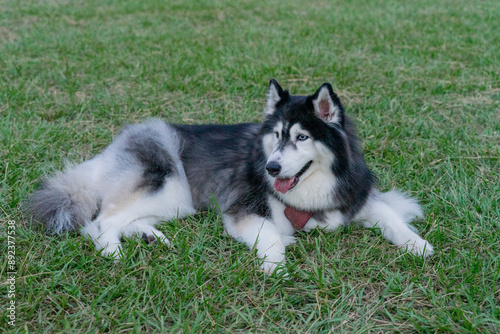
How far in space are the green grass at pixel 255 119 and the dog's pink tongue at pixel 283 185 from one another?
41 cm

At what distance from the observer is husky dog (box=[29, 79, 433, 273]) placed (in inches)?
118

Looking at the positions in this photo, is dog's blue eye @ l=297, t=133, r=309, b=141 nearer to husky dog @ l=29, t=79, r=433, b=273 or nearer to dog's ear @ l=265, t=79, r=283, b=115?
husky dog @ l=29, t=79, r=433, b=273

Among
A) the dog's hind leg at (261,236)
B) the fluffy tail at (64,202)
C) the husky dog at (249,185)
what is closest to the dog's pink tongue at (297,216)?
the husky dog at (249,185)

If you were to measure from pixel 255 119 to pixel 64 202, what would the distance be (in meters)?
2.44

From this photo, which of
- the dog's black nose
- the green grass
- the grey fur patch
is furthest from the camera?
the grey fur patch

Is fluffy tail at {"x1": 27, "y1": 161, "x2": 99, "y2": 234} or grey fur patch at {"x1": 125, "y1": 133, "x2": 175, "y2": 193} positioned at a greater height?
grey fur patch at {"x1": 125, "y1": 133, "x2": 175, "y2": 193}

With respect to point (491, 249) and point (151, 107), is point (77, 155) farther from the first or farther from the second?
point (491, 249)

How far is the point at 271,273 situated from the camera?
279 cm

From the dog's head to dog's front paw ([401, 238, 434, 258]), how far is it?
2.21 ft

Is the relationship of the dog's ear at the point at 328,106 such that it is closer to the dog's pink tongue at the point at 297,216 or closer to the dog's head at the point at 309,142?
the dog's head at the point at 309,142

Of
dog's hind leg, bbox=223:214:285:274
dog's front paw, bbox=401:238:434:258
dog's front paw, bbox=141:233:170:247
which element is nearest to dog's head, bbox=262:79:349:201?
dog's hind leg, bbox=223:214:285:274

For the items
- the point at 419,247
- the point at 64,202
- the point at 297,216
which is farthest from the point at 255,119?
the point at 419,247

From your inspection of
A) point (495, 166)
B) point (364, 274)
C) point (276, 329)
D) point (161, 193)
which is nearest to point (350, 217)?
point (364, 274)

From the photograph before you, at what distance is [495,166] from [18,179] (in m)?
4.21
